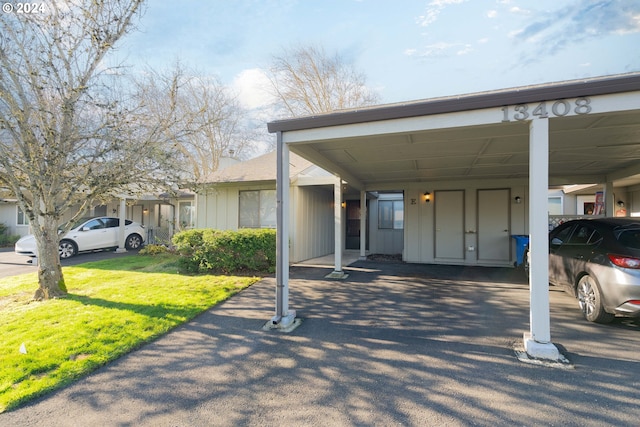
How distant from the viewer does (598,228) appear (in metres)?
4.36

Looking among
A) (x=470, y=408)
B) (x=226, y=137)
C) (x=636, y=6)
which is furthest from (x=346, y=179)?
(x=226, y=137)

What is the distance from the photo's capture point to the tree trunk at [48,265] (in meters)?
5.45

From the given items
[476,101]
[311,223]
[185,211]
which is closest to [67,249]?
[185,211]

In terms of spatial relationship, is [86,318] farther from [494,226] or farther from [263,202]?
[494,226]

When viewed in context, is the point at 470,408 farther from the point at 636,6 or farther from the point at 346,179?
the point at 636,6

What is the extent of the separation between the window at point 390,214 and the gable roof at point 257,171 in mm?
3633

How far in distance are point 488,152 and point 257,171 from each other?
21.9 ft

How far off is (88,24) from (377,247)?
10.1 metres

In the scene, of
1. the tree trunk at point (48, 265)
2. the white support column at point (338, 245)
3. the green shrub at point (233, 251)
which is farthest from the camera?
the green shrub at point (233, 251)

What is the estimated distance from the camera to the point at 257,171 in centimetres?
991

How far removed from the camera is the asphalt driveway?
90.6 inches

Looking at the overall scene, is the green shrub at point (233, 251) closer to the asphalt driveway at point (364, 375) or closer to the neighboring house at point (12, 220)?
the asphalt driveway at point (364, 375)

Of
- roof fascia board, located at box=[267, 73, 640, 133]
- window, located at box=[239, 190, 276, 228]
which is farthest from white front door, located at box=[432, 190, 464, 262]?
roof fascia board, located at box=[267, 73, 640, 133]

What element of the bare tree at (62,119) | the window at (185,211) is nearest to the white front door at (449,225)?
the bare tree at (62,119)
